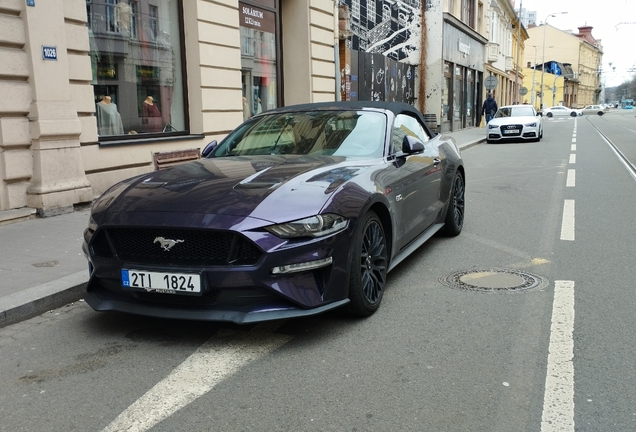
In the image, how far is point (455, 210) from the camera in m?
7.11

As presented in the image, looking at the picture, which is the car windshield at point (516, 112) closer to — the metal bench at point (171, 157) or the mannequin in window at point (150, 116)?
the metal bench at point (171, 157)

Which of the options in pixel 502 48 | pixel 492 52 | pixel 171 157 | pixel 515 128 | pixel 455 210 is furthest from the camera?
pixel 502 48

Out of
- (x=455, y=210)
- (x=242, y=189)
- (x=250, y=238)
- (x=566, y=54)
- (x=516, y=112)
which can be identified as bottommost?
(x=455, y=210)

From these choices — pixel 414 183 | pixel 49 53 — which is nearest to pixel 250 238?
pixel 414 183

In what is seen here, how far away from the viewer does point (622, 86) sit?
6220 inches

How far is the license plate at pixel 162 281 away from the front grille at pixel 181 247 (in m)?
0.10

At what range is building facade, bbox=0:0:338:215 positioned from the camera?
802 centimetres

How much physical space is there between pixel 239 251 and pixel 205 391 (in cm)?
83

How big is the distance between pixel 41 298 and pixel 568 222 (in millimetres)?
6107

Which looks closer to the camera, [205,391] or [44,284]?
[205,391]

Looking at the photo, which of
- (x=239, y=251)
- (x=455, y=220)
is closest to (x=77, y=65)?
(x=455, y=220)

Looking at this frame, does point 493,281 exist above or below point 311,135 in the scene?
below

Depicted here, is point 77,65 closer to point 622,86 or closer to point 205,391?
point 205,391

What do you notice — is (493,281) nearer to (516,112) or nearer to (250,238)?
(250,238)
